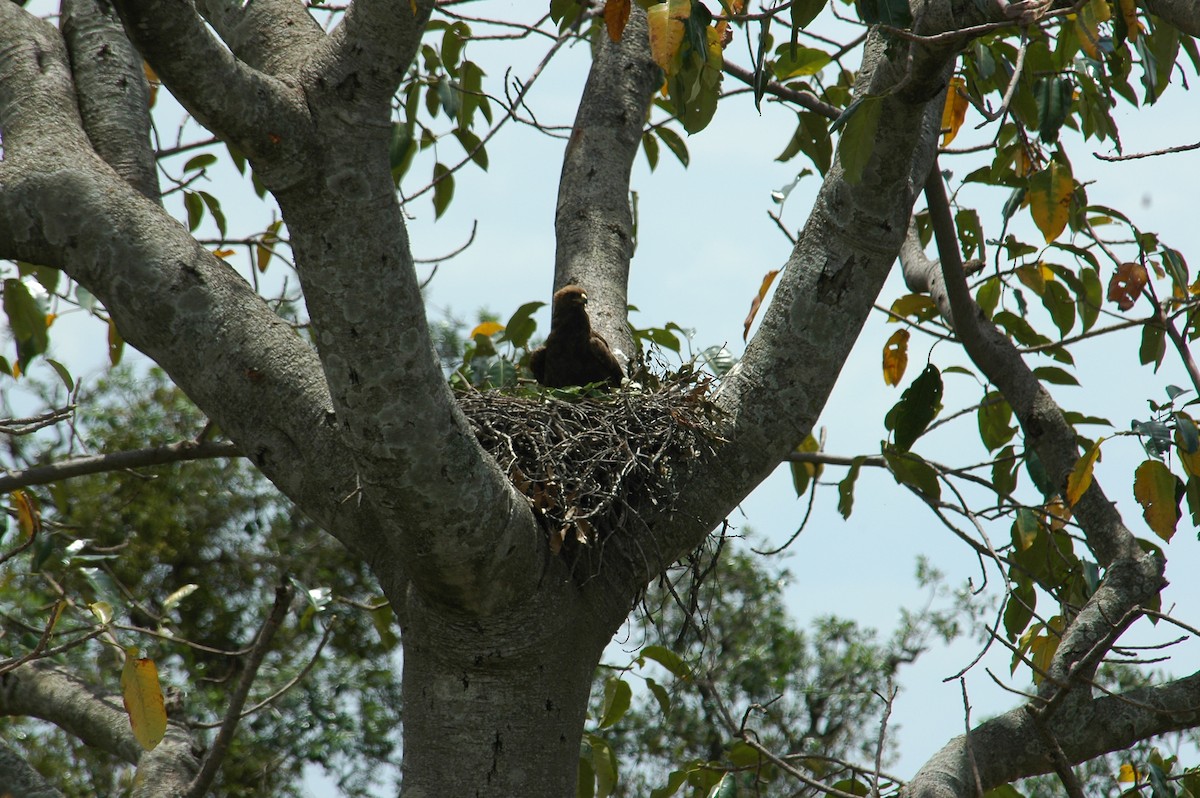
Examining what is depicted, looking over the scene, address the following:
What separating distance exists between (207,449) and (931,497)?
2238mm

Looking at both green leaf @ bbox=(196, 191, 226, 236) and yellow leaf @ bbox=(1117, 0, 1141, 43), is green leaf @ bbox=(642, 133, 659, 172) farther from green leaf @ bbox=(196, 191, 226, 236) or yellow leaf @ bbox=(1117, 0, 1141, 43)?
yellow leaf @ bbox=(1117, 0, 1141, 43)

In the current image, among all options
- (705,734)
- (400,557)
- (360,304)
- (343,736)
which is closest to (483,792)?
(400,557)

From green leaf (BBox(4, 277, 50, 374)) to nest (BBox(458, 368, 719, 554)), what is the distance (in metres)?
1.46

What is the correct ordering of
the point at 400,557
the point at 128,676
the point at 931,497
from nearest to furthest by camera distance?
the point at 400,557
the point at 128,676
the point at 931,497

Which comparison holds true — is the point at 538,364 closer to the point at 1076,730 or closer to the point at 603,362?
the point at 603,362

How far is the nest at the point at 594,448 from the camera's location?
104 inches

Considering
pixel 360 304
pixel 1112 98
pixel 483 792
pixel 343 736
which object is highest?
pixel 343 736

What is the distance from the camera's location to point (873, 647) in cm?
1038

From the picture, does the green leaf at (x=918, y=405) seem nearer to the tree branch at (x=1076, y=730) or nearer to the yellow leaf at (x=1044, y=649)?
the yellow leaf at (x=1044, y=649)

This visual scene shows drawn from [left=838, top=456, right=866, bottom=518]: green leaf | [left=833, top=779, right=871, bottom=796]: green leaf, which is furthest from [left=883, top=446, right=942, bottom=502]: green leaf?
[left=833, top=779, right=871, bottom=796]: green leaf

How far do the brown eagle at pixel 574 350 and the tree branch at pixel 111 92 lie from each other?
4.97ft

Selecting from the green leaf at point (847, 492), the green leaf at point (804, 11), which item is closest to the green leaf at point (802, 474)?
the green leaf at point (847, 492)

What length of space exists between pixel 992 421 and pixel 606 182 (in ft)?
5.17

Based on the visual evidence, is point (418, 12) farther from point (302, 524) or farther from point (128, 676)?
point (302, 524)
